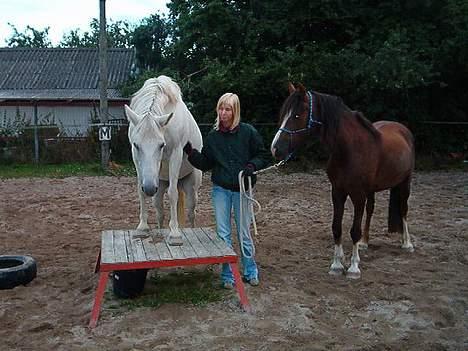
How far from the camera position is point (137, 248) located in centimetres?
439

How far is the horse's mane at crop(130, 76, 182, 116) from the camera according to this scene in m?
4.23

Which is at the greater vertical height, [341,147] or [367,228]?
[341,147]

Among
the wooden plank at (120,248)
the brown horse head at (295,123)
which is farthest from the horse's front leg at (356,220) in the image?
the wooden plank at (120,248)

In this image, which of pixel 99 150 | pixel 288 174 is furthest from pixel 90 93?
pixel 288 174

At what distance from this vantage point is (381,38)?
43.9 feet

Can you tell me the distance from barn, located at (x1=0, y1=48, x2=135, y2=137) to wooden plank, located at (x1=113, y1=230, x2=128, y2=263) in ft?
37.9

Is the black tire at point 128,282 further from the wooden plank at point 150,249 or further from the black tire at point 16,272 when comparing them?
the black tire at point 16,272

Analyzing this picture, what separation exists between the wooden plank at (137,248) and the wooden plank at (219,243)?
64cm

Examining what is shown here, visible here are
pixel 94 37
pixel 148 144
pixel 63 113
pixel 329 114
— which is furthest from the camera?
pixel 94 37

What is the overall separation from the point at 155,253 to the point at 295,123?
169cm

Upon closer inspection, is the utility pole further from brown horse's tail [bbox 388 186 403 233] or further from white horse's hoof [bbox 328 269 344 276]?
white horse's hoof [bbox 328 269 344 276]

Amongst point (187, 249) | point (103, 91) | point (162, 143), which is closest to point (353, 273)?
point (187, 249)

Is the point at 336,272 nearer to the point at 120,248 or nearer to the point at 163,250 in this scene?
the point at 163,250

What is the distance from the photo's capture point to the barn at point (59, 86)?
18.2m
